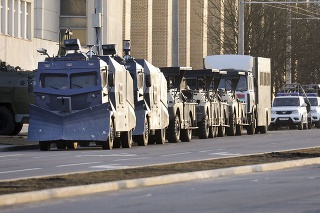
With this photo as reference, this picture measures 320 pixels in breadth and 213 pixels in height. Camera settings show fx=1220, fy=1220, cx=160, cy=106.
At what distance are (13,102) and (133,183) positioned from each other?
2441cm

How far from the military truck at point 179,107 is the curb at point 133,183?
1568cm

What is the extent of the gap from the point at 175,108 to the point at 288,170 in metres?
17.7

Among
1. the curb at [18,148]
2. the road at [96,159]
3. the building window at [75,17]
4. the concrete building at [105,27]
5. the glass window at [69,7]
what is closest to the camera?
the road at [96,159]

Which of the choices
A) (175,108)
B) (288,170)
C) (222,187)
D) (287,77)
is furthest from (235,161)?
(287,77)

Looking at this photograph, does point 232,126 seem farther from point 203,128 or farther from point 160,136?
point 160,136

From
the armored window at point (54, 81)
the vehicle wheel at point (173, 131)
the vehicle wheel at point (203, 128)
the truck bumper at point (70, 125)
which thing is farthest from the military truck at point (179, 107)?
the truck bumper at point (70, 125)

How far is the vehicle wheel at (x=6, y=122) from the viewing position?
42.9 meters

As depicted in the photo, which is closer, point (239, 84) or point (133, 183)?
point (133, 183)

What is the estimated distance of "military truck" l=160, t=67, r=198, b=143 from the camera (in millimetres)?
42094

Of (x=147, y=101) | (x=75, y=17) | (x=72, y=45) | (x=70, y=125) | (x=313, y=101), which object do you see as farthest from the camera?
(x=75, y=17)

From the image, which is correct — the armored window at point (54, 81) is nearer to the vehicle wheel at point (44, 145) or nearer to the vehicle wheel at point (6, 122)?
the vehicle wheel at point (44, 145)

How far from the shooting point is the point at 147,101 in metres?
39.3

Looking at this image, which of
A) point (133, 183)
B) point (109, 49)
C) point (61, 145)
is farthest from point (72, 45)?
point (133, 183)

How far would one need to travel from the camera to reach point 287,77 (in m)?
92.3
